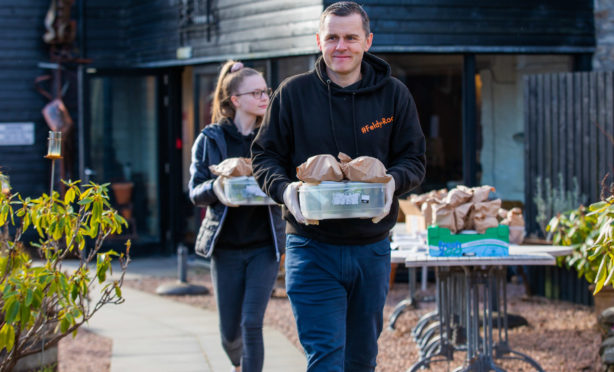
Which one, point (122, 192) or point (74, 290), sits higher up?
point (122, 192)

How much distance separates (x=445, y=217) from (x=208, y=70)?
7145 mm

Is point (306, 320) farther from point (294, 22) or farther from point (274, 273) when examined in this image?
point (294, 22)

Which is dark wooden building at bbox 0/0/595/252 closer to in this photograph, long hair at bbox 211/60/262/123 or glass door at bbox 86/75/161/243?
glass door at bbox 86/75/161/243

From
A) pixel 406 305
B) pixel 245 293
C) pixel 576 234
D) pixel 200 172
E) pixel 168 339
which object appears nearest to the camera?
pixel 245 293

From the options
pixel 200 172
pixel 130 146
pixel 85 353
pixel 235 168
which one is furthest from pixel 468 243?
pixel 130 146

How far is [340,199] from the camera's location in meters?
3.50

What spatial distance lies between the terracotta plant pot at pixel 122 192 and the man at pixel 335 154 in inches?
371

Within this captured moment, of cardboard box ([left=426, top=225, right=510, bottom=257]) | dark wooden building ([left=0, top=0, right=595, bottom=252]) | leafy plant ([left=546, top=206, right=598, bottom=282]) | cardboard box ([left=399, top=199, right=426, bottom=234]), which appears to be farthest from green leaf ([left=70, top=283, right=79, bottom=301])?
dark wooden building ([left=0, top=0, right=595, bottom=252])

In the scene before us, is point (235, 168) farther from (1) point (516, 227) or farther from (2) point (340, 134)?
(1) point (516, 227)

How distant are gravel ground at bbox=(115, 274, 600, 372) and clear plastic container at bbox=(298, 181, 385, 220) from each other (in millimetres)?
2979

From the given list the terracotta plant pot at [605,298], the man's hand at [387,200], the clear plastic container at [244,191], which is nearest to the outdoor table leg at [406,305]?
the terracotta plant pot at [605,298]

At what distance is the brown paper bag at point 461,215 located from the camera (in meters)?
5.26

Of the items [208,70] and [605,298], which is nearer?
[605,298]

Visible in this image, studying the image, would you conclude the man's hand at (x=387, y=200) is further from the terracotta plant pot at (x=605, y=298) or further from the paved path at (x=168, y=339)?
the terracotta plant pot at (x=605, y=298)
